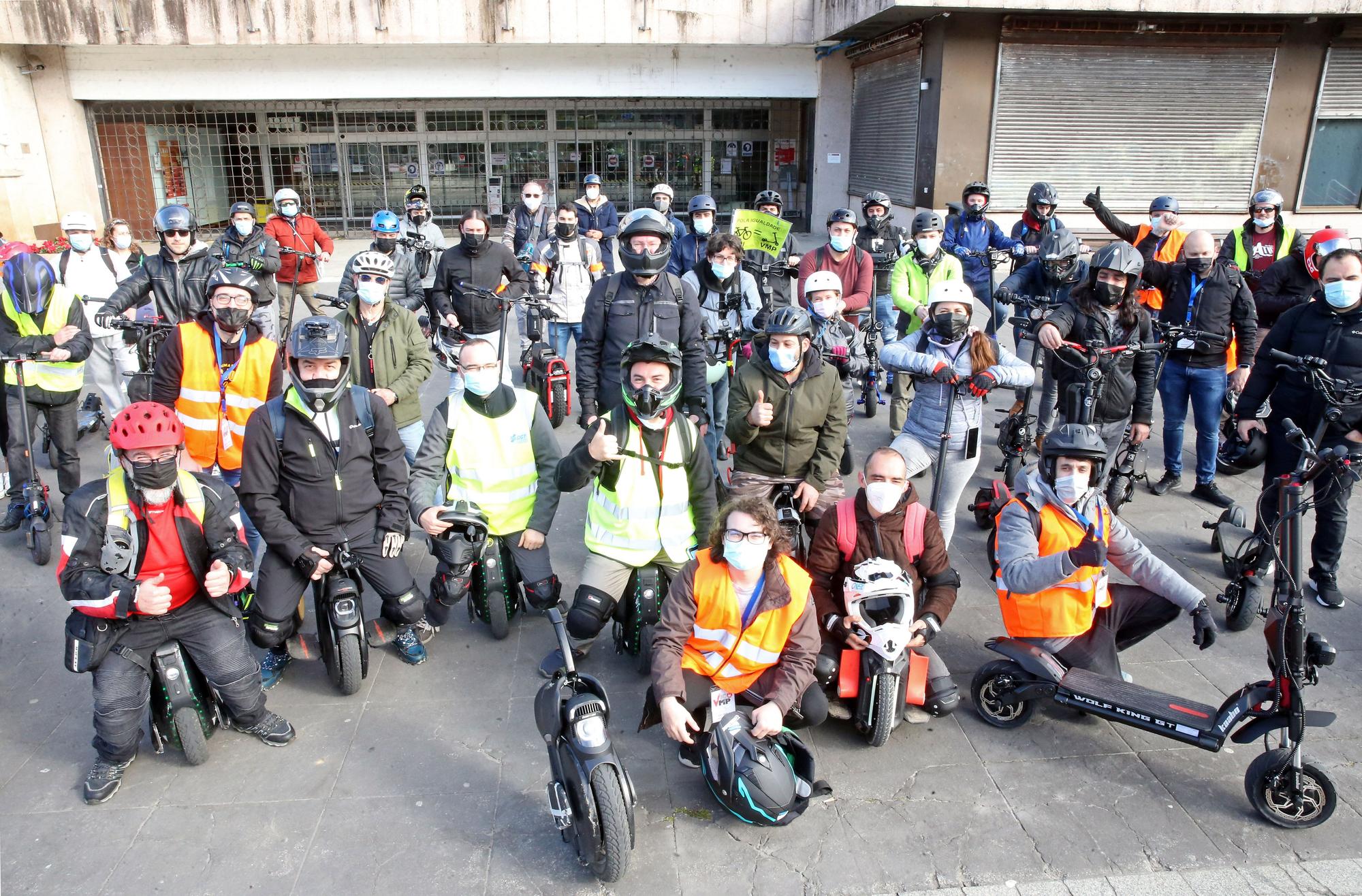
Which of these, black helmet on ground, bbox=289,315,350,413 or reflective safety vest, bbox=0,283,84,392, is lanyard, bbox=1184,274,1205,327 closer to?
black helmet on ground, bbox=289,315,350,413

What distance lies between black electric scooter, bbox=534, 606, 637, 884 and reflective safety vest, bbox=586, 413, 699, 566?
1.28m

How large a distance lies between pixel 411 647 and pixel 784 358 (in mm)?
2598

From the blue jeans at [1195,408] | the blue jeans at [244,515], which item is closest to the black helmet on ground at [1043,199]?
the blue jeans at [1195,408]

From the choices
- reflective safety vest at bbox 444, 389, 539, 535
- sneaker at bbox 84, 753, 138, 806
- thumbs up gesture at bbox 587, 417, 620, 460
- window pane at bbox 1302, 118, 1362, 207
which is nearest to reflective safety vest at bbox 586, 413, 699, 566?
thumbs up gesture at bbox 587, 417, 620, 460

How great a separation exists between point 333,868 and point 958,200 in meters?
13.6

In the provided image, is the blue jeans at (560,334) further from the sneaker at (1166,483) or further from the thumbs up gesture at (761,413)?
the sneaker at (1166,483)

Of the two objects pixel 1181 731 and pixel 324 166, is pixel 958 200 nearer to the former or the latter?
pixel 1181 731

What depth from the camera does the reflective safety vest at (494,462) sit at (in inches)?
198

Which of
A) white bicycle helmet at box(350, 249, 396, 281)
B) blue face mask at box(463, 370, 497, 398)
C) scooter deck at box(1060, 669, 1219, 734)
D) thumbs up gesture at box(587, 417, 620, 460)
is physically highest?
white bicycle helmet at box(350, 249, 396, 281)

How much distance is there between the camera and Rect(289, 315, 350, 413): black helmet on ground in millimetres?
4418

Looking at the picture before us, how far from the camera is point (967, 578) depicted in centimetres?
598

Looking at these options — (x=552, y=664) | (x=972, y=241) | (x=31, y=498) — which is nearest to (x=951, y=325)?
(x=552, y=664)

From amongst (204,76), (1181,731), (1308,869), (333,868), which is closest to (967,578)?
(1181,731)

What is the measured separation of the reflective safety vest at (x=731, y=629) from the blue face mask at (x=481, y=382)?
1689 millimetres
